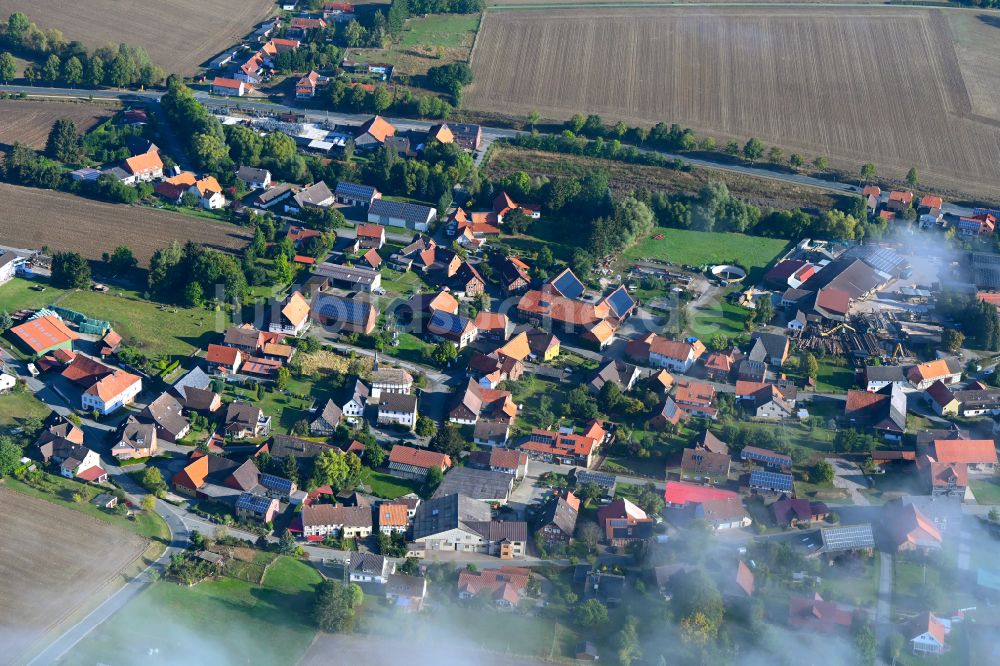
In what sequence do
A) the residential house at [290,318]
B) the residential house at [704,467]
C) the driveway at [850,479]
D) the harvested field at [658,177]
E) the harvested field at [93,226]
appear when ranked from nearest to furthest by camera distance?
the driveway at [850,479] < the residential house at [704,467] < the residential house at [290,318] < the harvested field at [93,226] < the harvested field at [658,177]

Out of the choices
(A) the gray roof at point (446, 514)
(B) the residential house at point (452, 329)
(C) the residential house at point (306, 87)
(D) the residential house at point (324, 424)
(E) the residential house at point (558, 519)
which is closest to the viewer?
(A) the gray roof at point (446, 514)

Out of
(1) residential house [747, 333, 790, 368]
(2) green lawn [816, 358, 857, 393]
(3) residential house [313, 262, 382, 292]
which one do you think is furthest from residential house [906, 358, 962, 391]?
(3) residential house [313, 262, 382, 292]

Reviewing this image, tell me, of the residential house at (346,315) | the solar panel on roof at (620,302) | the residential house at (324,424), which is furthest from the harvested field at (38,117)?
the solar panel on roof at (620,302)

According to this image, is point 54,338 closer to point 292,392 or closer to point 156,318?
point 156,318

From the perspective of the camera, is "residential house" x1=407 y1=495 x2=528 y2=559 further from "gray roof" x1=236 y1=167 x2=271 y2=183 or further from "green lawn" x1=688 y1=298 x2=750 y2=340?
"gray roof" x1=236 y1=167 x2=271 y2=183

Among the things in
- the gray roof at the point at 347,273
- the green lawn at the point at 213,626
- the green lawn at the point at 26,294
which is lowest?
the green lawn at the point at 213,626

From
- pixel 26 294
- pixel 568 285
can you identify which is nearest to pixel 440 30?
pixel 568 285

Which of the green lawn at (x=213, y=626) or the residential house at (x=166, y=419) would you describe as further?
the residential house at (x=166, y=419)

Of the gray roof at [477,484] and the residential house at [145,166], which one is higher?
the residential house at [145,166]

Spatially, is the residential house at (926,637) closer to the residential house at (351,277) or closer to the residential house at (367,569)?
the residential house at (367,569)
